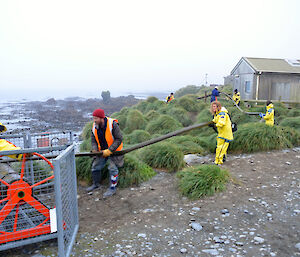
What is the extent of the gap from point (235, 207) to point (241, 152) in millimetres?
3530

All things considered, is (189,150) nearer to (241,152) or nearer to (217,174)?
(241,152)

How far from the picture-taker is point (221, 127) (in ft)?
22.1

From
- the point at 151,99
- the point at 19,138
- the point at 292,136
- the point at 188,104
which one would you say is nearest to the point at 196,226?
the point at 19,138

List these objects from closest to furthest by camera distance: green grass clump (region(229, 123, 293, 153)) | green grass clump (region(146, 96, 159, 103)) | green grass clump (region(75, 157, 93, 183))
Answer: green grass clump (region(75, 157, 93, 183)) → green grass clump (region(229, 123, 293, 153)) → green grass clump (region(146, 96, 159, 103))

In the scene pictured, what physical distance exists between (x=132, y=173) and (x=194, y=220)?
6.56ft

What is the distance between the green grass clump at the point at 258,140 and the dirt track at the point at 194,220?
1.65m

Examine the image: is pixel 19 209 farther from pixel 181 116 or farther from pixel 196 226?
pixel 181 116

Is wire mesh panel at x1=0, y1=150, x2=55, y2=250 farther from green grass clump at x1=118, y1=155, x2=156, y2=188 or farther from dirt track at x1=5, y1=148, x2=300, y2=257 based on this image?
green grass clump at x1=118, y1=155, x2=156, y2=188

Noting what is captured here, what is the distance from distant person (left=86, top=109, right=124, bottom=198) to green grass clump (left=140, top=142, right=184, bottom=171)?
4.13 feet

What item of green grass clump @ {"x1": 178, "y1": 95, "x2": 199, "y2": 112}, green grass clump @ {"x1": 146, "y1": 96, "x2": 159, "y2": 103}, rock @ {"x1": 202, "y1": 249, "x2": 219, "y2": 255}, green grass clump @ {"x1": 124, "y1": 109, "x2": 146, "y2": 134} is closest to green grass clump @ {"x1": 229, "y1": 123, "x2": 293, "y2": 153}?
rock @ {"x1": 202, "y1": 249, "x2": 219, "y2": 255}

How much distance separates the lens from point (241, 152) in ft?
25.8

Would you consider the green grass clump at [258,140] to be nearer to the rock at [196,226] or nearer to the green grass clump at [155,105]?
the rock at [196,226]

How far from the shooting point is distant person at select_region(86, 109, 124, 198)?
5.35 m

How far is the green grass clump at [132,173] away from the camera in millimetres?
5828
